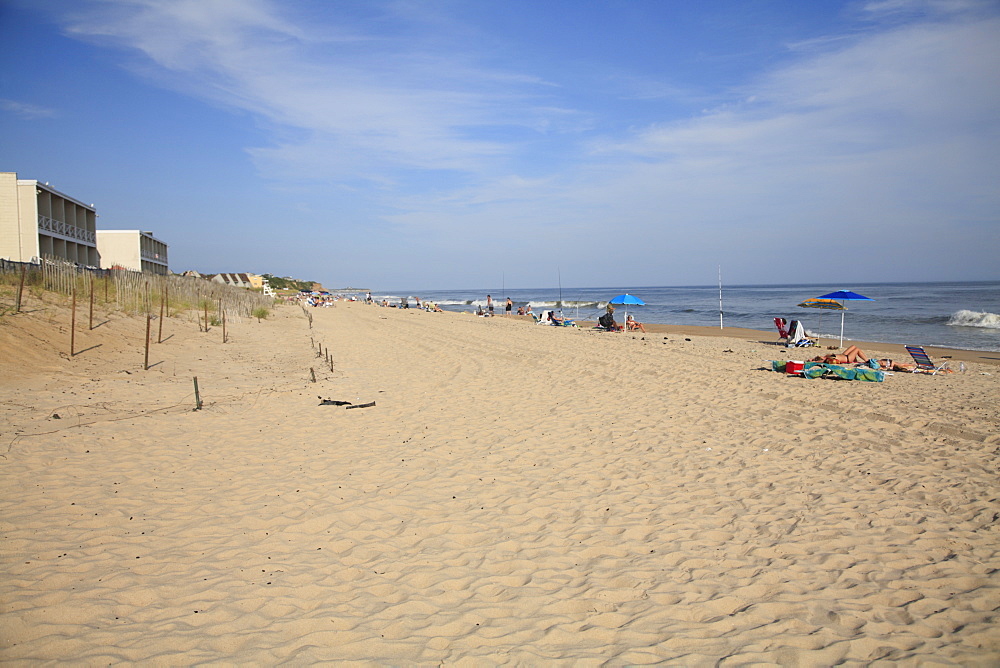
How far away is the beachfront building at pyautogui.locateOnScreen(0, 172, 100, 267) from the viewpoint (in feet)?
80.8

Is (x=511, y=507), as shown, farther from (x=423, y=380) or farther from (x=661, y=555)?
(x=423, y=380)

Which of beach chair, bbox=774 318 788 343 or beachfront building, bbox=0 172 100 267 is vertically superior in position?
beachfront building, bbox=0 172 100 267

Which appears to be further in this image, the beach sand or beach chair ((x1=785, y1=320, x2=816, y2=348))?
beach chair ((x1=785, y1=320, x2=816, y2=348))

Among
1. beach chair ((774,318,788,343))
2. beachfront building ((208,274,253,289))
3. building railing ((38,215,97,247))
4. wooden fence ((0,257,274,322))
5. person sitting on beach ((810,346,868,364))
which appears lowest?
person sitting on beach ((810,346,868,364))

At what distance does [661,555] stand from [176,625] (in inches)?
108

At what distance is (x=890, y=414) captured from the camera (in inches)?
278

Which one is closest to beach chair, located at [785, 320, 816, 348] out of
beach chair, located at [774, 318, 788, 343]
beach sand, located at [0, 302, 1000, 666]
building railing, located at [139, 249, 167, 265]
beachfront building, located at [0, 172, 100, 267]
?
beach chair, located at [774, 318, 788, 343]

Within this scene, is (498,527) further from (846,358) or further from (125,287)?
(125,287)

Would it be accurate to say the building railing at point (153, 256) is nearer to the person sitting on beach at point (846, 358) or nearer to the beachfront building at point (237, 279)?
the beachfront building at point (237, 279)

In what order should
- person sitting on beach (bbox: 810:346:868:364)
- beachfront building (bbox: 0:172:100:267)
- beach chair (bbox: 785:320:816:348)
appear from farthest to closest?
beachfront building (bbox: 0:172:100:267) < beach chair (bbox: 785:320:816:348) < person sitting on beach (bbox: 810:346:868:364)

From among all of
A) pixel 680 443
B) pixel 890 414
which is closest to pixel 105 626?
pixel 680 443

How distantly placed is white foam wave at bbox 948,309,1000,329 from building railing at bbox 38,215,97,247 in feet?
133

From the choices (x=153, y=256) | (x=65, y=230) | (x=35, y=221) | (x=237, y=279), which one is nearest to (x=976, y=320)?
(x=35, y=221)

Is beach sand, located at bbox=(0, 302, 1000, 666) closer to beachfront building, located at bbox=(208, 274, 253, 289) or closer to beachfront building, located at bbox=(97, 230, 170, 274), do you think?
beachfront building, located at bbox=(97, 230, 170, 274)
